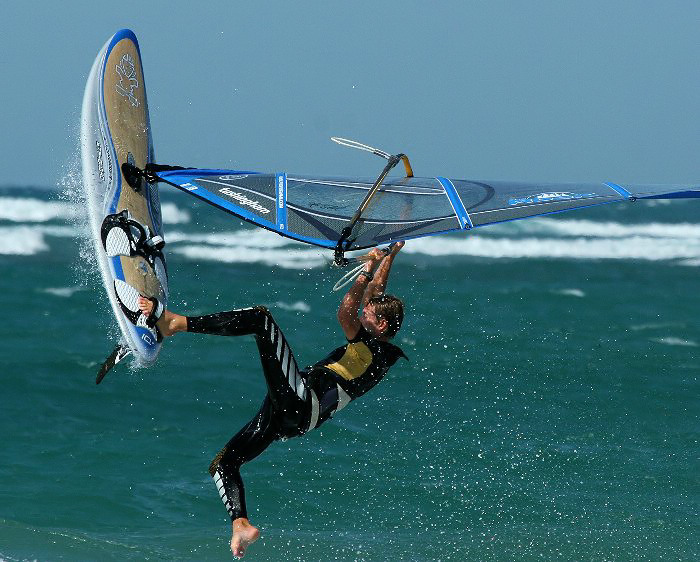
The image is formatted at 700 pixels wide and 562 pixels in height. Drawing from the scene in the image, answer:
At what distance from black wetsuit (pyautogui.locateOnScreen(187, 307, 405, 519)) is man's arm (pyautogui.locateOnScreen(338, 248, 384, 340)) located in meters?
0.09

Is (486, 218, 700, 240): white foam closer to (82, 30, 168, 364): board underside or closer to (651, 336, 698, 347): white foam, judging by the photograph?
(651, 336, 698, 347): white foam

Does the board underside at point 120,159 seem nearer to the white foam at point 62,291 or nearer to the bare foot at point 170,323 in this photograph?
the bare foot at point 170,323

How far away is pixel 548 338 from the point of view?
13359 mm

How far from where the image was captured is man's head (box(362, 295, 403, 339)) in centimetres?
523

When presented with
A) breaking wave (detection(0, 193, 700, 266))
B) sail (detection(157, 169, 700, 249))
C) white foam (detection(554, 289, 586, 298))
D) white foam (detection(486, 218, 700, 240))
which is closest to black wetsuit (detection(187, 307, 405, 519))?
sail (detection(157, 169, 700, 249))

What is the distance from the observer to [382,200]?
5543 mm

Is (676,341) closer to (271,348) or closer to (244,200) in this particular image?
(244,200)

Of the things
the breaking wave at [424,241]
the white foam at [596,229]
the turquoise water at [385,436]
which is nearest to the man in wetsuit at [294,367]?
the turquoise water at [385,436]

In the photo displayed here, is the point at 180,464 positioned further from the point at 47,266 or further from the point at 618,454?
the point at 47,266

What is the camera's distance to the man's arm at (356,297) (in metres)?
5.14

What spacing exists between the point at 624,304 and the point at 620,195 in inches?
437

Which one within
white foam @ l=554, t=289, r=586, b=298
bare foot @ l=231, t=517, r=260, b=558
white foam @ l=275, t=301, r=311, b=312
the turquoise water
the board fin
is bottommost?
white foam @ l=275, t=301, r=311, b=312

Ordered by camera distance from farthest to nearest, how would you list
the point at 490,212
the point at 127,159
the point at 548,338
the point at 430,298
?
1. the point at 430,298
2. the point at 548,338
3. the point at 127,159
4. the point at 490,212

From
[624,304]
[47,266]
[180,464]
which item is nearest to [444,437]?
[180,464]
